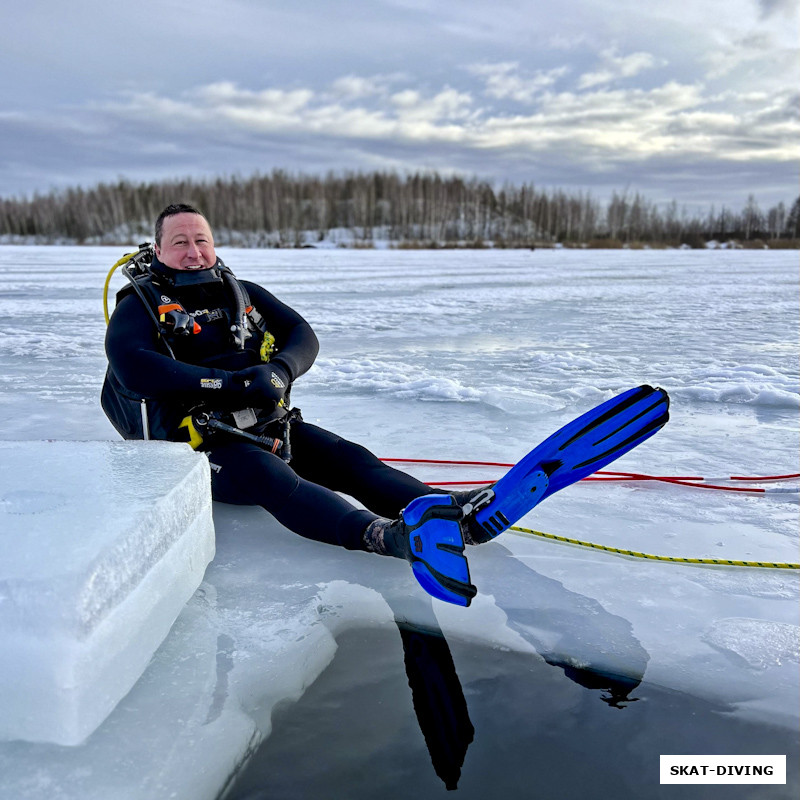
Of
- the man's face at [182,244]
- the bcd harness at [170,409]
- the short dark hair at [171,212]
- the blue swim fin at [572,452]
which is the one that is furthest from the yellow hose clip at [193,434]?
the blue swim fin at [572,452]

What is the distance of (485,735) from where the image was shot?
129cm

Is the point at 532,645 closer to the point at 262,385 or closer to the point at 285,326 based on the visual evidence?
the point at 262,385

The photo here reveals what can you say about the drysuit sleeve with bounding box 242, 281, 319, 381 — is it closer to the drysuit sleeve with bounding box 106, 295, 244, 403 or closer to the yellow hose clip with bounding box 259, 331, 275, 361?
the yellow hose clip with bounding box 259, 331, 275, 361

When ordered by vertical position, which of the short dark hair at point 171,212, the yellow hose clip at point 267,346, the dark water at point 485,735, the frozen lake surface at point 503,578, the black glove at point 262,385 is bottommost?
the dark water at point 485,735

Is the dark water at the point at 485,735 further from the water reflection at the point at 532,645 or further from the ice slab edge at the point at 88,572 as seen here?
the ice slab edge at the point at 88,572

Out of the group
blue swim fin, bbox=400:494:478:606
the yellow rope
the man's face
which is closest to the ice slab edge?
blue swim fin, bbox=400:494:478:606

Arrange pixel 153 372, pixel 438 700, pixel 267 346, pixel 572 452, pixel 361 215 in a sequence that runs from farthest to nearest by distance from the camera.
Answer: pixel 361 215
pixel 267 346
pixel 153 372
pixel 572 452
pixel 438 700

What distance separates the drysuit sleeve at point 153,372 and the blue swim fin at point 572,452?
0.92 metres

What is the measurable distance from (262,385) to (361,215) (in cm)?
7199

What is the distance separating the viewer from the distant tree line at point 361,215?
64.8 meters

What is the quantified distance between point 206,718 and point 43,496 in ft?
2.14

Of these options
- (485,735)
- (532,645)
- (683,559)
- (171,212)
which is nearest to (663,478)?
(683,559)

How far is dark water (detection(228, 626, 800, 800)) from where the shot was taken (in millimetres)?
1180

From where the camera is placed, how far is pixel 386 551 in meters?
1.83
